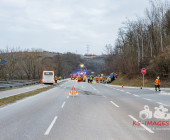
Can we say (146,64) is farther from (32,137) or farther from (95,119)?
(32,137)

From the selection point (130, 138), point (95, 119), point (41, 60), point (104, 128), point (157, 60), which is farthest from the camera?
point (41, 60)

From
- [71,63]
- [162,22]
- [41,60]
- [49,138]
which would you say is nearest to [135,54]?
[162,22]

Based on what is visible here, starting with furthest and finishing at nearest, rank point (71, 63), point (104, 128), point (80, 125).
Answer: point (71, 63) < point (80, 125) < point (104, 128)

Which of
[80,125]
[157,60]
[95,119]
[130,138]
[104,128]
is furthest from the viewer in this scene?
[157,60]

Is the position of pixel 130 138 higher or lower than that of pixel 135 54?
lower

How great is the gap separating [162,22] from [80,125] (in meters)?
33.9

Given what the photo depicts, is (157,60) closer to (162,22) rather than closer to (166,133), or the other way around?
(162,22)

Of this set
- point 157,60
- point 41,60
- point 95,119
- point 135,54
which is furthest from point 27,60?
point 95,119

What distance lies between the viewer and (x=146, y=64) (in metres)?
39.9

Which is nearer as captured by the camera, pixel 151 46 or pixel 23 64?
pixel 151 46

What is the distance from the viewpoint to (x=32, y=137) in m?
5.94

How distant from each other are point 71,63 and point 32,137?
494 feet

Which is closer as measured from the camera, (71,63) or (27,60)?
(27,60)

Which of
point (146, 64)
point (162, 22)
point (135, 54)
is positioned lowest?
point (146, 64)
